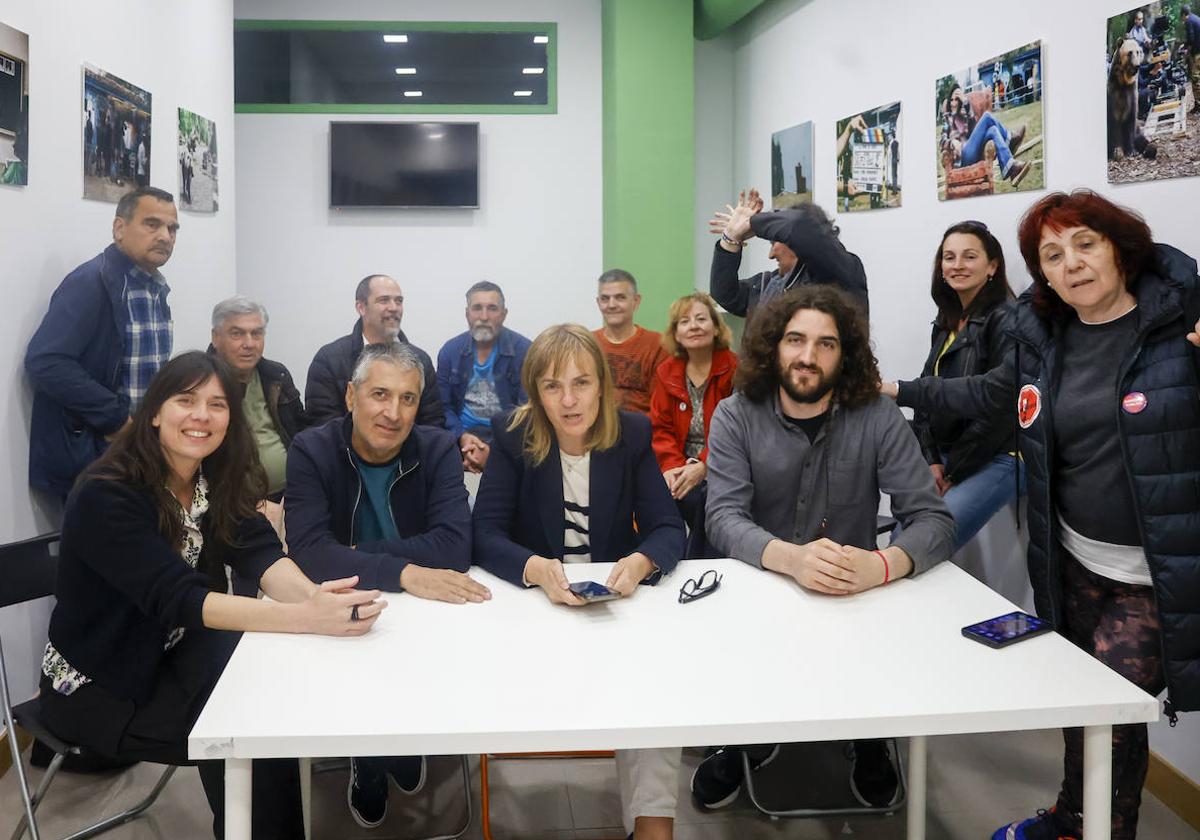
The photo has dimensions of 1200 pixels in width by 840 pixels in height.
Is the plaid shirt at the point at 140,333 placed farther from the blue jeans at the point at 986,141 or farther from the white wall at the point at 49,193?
the blue jeans at the point at 986,141

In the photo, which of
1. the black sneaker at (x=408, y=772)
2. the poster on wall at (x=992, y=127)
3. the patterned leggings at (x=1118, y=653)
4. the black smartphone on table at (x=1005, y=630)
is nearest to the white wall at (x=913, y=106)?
the poster on wall at (x=992, y=127)

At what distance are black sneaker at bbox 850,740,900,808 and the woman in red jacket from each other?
4.23 ft

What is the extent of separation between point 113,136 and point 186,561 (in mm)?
2230


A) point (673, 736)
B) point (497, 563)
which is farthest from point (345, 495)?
point (673, 736)

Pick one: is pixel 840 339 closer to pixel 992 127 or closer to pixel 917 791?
pixel 917 791

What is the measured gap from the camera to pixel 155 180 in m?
4.43

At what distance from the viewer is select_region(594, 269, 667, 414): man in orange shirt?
4781 millimetres

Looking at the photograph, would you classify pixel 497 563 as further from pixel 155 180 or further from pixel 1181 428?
pixel 155 180

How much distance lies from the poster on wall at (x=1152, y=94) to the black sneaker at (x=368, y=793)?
276cm

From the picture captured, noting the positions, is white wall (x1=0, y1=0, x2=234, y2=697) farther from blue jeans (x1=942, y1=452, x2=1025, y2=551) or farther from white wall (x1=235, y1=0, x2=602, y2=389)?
blue jeans (x1=942, y1=452, x2=1025, y2=551)

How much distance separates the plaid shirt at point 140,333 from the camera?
3.51 metres

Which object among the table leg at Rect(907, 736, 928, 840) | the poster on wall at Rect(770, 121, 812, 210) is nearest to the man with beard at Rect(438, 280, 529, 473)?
the poster on wall at Rect(770, 121, 812, 210)

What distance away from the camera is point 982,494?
350cm

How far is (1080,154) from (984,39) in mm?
747
